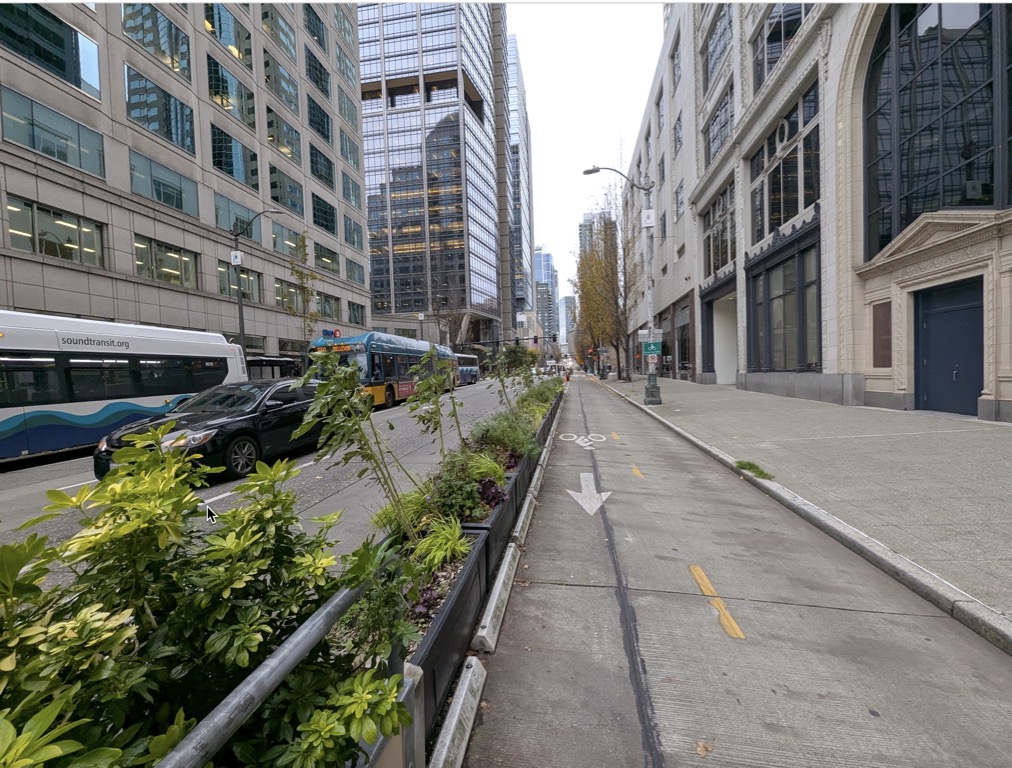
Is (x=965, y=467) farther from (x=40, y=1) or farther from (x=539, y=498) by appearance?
(x=40, y=1)

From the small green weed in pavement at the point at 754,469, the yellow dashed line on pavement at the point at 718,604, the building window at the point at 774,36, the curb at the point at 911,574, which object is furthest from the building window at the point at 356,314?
the yellow dashed line on pavement at the point at 718,604

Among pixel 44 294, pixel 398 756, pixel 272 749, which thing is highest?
pixel 44 294

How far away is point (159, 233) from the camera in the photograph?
2339 cm

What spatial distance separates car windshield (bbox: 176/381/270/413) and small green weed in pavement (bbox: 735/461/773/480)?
28.6 ft

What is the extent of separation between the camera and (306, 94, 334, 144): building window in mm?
36312

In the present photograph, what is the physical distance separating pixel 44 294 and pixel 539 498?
22.8 metres

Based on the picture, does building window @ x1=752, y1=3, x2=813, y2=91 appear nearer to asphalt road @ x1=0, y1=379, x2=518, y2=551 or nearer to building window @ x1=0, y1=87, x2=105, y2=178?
asphalt road @ x1=0, y1=379, x2=518, y2=551

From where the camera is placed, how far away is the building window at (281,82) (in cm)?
3120

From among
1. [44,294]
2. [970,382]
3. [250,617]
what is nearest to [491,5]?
[44,294]

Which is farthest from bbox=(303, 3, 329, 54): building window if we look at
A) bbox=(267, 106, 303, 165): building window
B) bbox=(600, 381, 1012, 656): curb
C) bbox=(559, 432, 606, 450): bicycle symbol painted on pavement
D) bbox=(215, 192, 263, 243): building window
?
bbox=(600, 381, 1012, 656): curb

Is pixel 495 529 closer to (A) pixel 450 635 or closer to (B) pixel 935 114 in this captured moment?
(A) pixel 450 635

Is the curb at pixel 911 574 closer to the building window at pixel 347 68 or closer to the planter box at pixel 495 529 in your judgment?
the planter box at pixel 495 529

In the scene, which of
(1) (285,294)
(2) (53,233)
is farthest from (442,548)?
(1) (285,294)

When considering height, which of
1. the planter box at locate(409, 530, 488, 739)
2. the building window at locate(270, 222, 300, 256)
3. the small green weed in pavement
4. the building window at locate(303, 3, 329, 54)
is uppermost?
the building window at locate(303, 3, 329, 54)
